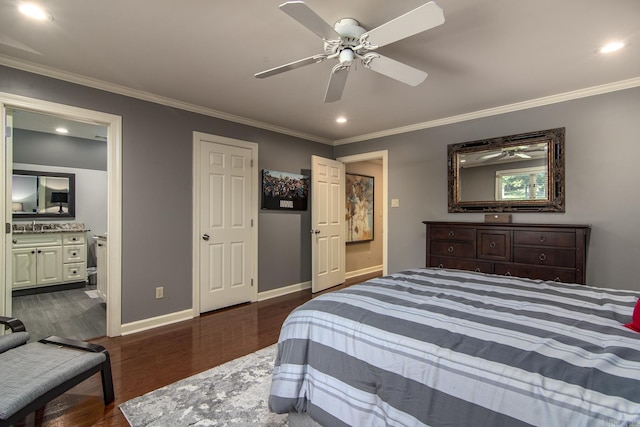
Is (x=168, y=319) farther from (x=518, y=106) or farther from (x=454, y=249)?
(x=518, y=106)

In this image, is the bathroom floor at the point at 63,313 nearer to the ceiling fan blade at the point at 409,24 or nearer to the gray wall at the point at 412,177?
the gray wall at the point at 412,177

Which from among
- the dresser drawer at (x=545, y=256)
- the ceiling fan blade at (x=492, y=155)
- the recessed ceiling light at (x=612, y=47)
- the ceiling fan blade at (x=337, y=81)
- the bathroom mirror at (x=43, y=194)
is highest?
the recessed ceiling light at (x=612, y=47)

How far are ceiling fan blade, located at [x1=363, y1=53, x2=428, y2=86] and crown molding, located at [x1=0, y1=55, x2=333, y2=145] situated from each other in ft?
7.47

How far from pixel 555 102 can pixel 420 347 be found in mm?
3287

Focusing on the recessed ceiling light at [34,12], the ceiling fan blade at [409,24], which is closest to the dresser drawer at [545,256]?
the ceiling fan blade at [409,24]

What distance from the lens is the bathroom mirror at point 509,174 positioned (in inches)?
125

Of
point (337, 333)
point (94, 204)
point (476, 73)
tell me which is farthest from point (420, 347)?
point (94, 204)

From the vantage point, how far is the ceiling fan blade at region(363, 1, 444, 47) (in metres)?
1.42

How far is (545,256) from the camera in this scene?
115 inches

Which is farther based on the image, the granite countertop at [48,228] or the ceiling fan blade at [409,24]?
the granite countertop at [48,228]

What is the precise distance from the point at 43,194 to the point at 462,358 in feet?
20.2

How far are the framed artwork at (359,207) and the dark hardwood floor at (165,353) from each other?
2.19 m

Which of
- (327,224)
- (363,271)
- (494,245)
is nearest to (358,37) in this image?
(494,245)

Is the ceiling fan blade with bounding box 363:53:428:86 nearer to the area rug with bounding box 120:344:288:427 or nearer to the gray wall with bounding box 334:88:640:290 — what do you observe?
the gray wall with bounding box 334:88:640:290
